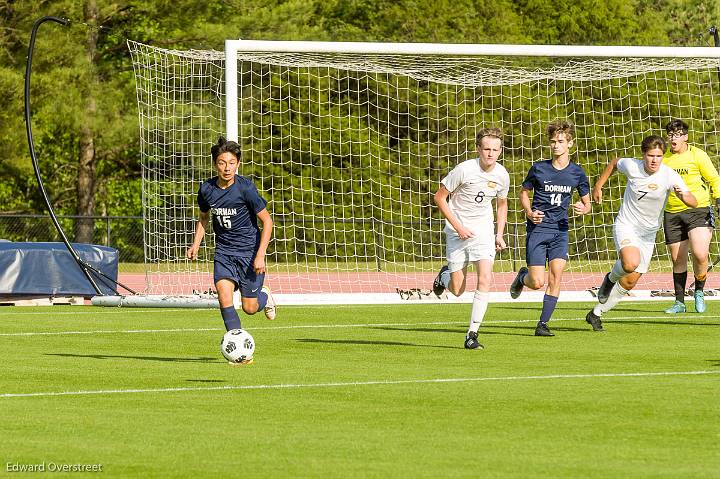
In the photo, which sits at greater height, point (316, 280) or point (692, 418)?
point (316, 280)

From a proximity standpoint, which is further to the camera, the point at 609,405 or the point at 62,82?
the point at 62,82

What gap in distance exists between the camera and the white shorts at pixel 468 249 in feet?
44.7

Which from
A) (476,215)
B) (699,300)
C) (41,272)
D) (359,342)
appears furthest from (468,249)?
(41,272)

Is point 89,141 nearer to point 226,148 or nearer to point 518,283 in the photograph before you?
point 518,283

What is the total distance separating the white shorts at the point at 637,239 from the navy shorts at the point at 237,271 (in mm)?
4593

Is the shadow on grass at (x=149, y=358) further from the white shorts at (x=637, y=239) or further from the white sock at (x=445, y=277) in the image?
the white shorts at (x=637, y=239)

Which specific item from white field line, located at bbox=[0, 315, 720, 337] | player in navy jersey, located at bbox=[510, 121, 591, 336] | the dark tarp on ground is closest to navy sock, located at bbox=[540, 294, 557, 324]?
player in navy jersey, located at bbox=[510, 121, 591, 336]

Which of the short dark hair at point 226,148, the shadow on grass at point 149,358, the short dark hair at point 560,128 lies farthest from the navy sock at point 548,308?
the short dark hair at point 226,148

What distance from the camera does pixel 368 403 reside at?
959 centimetres

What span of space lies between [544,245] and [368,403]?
19.8 feet

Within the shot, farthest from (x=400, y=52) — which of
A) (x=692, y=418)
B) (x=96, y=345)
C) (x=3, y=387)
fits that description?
(x=692, y=418)

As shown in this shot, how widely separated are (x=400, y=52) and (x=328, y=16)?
3771 centimetres

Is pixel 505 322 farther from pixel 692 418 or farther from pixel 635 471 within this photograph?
pixel 635 471

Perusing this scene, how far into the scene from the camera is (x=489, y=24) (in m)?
58.0
